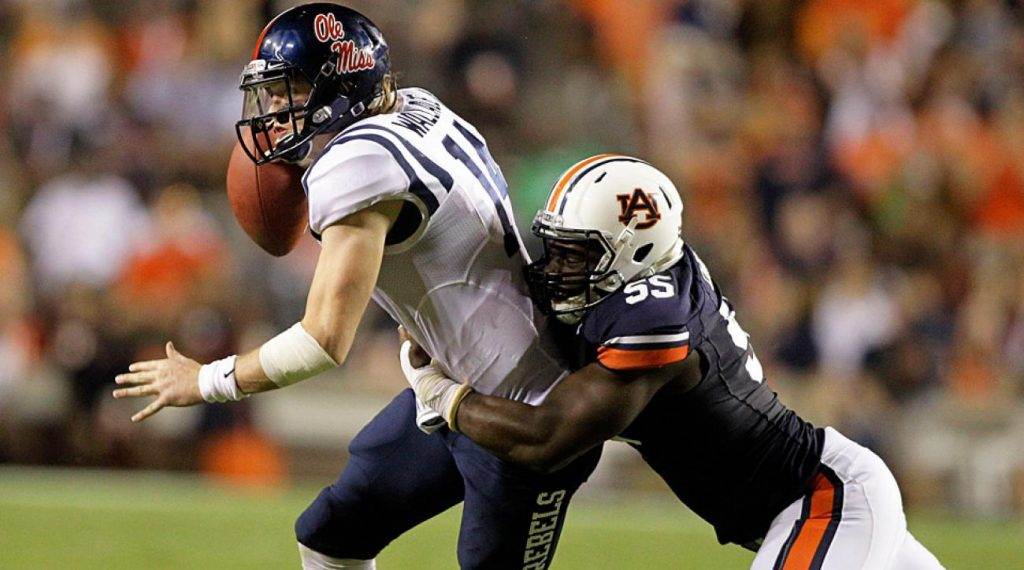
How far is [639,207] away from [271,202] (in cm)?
90

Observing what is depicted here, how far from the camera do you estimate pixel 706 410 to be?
3.69m

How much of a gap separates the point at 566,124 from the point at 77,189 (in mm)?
3189

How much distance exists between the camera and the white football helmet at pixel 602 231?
11.8 ft

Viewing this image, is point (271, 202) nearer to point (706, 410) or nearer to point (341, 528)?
point (341, 528)

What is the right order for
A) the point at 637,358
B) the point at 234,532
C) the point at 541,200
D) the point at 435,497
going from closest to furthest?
the point at 637,358 → the point at 435,497 → the point at 234,532 → the point at 541,200

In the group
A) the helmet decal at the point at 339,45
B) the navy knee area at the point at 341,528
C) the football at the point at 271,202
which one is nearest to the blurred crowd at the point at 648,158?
the navy knee area at the point at 341,528

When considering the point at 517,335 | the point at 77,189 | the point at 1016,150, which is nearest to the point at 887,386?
the point at 1016,150

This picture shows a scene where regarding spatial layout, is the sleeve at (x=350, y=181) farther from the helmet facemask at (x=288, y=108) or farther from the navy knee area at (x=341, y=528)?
the navy knee area at (x=341, y=528)

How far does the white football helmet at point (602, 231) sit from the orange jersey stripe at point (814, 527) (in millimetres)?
691

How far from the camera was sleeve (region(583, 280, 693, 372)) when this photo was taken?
3502 millimetres

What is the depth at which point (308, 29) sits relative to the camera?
3656 mm

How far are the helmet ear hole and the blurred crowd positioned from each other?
539 centimetres

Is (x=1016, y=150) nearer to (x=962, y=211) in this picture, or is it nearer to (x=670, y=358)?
(x=962, y=211)

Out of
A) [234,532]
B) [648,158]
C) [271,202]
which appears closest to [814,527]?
[271,202]
